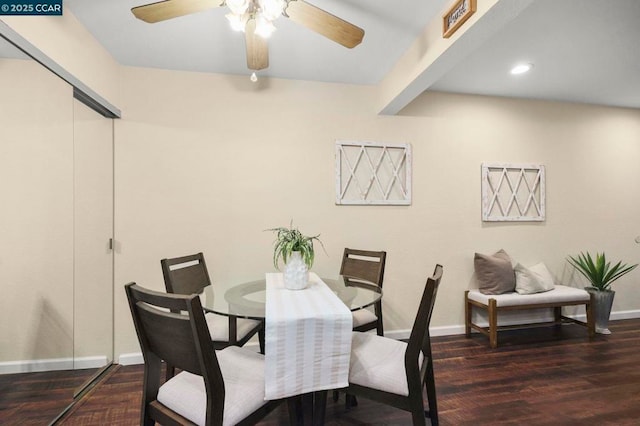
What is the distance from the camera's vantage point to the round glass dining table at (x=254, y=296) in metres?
1.54

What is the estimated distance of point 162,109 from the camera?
269 cm

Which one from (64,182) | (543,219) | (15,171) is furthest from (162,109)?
(543,219)

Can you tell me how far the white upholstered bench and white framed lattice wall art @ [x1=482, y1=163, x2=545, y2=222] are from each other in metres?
0.76

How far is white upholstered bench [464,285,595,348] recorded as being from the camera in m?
2.85

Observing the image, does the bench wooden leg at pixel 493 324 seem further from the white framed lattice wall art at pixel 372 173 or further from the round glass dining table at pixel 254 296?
the round glass dining table at pixel 254 296

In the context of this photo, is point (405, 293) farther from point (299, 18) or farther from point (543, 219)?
point (299, 18)

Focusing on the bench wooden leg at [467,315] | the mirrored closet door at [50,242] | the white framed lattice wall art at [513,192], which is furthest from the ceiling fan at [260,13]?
the bench wooden leg at [467,315]

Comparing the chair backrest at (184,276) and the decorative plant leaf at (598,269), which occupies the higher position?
the chair backrest at (184,276)

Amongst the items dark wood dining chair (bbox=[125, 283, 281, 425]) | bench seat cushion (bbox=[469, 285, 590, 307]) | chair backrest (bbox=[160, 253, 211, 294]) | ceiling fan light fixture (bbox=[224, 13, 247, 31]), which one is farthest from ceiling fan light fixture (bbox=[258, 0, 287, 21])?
bench seat cushion (bbox=[469, 285, 590, 307])

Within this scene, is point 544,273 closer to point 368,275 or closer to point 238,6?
point 368,275

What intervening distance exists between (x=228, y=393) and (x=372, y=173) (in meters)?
2.26

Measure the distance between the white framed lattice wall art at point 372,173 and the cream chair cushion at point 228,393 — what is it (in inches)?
72.2

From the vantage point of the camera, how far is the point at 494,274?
3006mm

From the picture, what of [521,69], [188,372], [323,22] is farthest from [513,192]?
[188,372]
